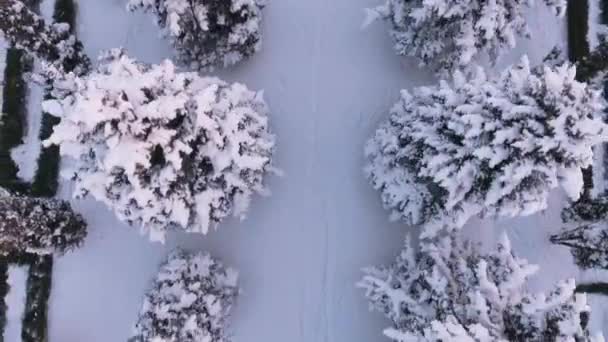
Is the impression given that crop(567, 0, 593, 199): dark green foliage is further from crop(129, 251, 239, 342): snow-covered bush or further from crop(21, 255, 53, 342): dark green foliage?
crop(21, 255, 53, 342): dark green foliage

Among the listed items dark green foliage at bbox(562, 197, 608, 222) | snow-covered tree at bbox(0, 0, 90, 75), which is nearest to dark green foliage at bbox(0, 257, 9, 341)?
snow-covered tree at bbox(0, 0, 90, 75)

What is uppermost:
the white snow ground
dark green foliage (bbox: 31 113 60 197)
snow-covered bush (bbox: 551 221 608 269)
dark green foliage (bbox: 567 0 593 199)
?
dark green foliage (bbox: 567 0 593 199)

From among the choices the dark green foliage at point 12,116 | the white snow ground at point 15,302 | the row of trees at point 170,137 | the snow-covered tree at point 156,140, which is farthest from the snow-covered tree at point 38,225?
the snow-covered tree at point 156,140

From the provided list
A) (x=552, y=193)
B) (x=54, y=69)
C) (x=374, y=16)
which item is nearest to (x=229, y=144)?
(x=54, y=69)

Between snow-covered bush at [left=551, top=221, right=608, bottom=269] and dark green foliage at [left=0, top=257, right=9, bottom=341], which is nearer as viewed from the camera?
snow-covered bush at [left=551, top=221, right=608, bottom=269]

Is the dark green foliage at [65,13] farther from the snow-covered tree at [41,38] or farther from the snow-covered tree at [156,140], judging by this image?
the snow-covered tree at [156,140]

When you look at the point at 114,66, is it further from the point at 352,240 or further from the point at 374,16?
the point at 352,240
